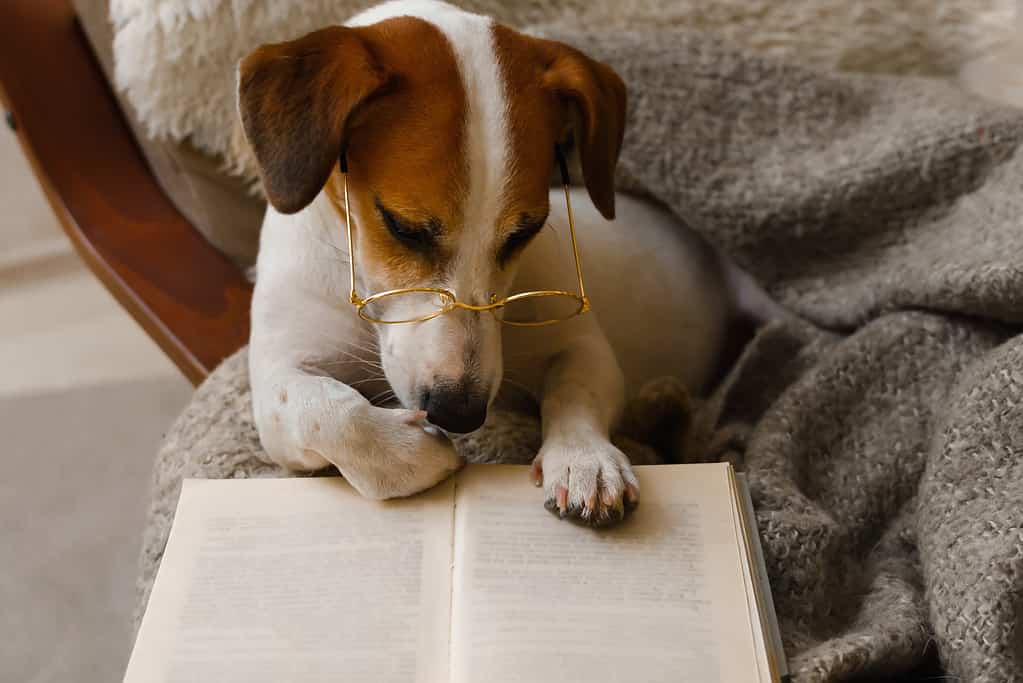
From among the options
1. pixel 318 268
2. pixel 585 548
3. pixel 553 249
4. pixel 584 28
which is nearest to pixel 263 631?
pixel 585 548

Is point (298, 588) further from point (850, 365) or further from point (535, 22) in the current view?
point (535, 22)

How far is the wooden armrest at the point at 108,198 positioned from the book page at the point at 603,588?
27.0 inches

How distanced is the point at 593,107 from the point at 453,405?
1.22 feet

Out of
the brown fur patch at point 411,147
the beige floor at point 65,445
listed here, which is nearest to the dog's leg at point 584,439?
the brown fur patch at point 411,147

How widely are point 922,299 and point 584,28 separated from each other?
74cm

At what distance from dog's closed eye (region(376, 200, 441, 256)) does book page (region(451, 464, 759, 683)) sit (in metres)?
0.24

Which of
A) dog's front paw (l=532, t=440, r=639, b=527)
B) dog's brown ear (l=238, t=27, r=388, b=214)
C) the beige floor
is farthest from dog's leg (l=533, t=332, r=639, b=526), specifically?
the beige floor

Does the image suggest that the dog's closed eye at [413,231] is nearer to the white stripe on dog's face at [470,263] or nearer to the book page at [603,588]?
the white stripe on dog's face at [470,263]

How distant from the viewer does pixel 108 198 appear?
1.61m

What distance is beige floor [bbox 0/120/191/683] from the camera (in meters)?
1.74

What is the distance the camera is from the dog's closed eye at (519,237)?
1.00 meters

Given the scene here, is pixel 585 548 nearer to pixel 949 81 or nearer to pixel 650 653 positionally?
pixel 650 653

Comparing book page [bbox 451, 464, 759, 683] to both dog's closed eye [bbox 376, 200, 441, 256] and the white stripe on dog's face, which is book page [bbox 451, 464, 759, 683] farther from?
dog's closed eye [bbox 376, 200, 441, 256]

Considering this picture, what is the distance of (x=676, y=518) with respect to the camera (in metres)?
0.92
